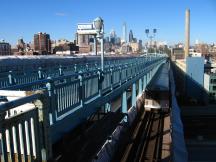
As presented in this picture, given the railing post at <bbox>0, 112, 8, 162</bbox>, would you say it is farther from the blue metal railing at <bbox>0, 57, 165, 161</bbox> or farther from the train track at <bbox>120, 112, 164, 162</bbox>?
the train track at <bbox>120, 112, 164, 162</bbox>

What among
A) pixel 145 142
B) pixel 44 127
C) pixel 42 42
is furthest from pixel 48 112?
pixel 42 42

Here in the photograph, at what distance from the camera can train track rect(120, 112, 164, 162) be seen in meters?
13.6

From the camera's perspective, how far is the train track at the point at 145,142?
13.6 metres

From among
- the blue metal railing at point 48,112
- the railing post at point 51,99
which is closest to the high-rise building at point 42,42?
the blue metal railing at point 48,112

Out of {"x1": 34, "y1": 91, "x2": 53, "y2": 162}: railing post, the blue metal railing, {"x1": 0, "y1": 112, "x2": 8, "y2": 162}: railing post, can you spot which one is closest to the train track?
the blue metal railing

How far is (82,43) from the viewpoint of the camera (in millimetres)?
146875

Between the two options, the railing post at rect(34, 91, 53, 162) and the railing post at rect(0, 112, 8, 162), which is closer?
the railing post at rect(0, 112, 8, 162)

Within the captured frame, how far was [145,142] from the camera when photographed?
1619 cm

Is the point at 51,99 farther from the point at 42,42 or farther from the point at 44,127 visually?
the point at 42,42

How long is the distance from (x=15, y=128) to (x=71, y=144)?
4.66 m

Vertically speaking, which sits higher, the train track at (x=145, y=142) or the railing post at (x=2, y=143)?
the railing post at (x=2, y=143)

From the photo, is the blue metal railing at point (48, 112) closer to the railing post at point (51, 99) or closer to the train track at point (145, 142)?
the railing post at point (51, 99)

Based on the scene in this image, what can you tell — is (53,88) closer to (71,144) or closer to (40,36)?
(71,144)

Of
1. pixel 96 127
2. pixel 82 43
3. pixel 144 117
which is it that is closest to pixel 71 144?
pixel 96 127
